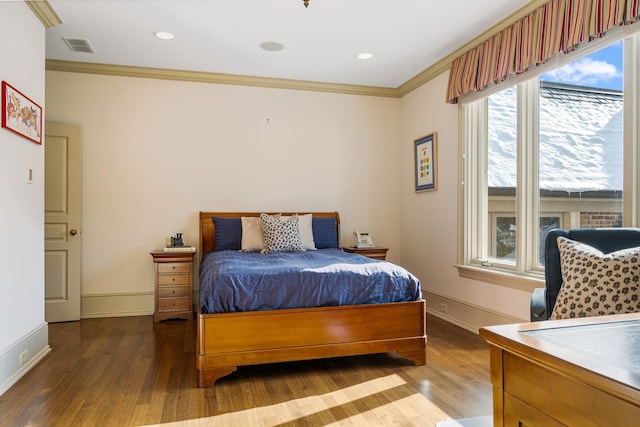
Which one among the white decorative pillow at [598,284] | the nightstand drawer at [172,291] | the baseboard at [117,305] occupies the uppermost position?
the white decorative pillow at [598,284]

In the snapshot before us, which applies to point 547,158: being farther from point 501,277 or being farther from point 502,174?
point 501,277

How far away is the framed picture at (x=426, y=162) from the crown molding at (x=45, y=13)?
11.8ft

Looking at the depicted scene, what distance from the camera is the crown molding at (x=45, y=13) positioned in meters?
2.89

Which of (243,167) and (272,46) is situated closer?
(272,46)

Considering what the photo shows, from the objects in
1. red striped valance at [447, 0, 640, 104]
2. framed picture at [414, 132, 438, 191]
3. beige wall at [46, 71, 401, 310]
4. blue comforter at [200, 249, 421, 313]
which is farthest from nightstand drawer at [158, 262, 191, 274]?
red striped valance at [447, 0, 640, 104]

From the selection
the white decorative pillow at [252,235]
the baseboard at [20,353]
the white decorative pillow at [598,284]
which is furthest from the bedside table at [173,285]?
the white decorative pillow at [598,284]

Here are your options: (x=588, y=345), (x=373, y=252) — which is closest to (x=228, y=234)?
(x=373, y=252)

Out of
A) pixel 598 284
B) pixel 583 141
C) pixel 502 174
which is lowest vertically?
pixel 598 284

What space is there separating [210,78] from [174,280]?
227 cm

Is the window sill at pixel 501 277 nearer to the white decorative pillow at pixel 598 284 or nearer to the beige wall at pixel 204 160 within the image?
the white decorative pillow at pixel 598 284

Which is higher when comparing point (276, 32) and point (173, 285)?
point (276, 32)

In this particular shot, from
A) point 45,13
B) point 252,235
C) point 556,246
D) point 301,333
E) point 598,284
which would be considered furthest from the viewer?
point 252,235

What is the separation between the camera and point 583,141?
284 cm

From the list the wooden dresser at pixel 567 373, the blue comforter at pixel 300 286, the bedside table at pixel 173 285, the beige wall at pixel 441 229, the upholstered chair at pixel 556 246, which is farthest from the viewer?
the bedside table at pixel 173 285
